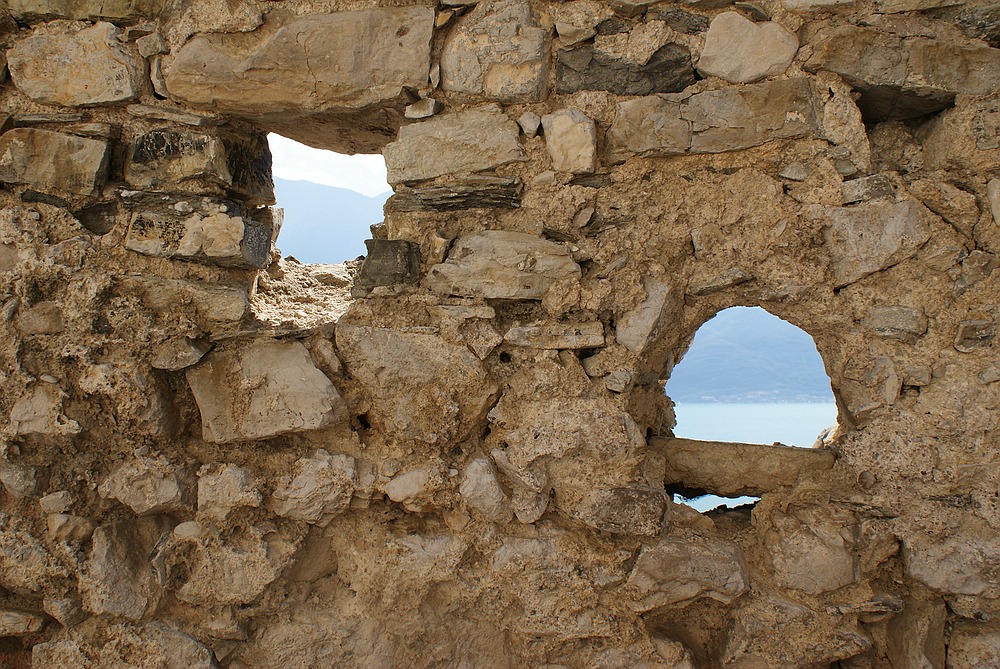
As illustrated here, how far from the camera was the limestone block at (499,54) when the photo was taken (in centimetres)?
177

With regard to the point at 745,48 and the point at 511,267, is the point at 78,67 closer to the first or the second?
the point at 511,267

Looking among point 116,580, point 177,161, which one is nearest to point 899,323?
point 177,161

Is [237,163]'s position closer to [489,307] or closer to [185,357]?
[185,357]

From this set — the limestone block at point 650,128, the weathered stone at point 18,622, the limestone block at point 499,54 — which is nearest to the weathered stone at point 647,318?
the limestone block at point 650,128

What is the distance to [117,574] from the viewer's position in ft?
5.76

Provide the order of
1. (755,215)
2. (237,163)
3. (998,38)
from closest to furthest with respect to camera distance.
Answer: (998,38) < (755,215) < (237,163)

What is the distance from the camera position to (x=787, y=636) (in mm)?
1725

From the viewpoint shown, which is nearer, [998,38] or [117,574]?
[998,38]

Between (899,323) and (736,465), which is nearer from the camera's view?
(899,323)

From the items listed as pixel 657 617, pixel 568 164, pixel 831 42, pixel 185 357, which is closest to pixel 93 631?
pixel 185 357

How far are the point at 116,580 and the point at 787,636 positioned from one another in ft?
5.78

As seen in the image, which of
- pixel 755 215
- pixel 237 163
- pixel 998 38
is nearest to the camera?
pixel 998 38

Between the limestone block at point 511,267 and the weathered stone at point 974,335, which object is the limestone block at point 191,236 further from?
the weathered stone at point 974,335

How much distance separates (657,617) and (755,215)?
1104mm
